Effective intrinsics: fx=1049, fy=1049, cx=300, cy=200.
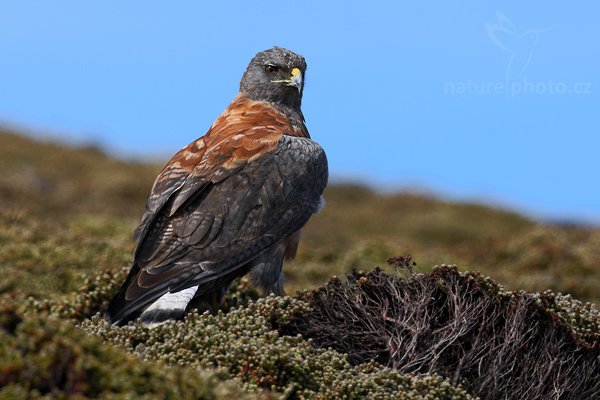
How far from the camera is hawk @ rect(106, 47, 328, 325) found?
8.20 m

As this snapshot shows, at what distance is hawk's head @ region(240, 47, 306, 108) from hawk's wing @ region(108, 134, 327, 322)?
1.27 meters

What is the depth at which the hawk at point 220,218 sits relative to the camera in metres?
8.20

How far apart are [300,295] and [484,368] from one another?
1553mm

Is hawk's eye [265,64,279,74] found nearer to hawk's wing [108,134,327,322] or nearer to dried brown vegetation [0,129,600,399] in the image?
hawk's wing [108,134,327,322]

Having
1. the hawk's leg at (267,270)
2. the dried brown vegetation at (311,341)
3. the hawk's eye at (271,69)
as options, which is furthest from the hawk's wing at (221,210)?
the hawk's eye at (271,69)

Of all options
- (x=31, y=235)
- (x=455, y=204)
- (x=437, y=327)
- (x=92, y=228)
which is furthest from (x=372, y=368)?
(x=455, y=204)

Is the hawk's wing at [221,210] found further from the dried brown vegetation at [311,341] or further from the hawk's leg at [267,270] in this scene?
the dried brown vegetation at [311,341]

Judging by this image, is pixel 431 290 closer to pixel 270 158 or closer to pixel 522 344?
pixel 522 344

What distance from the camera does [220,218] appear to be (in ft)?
28.5

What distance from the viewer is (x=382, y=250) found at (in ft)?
57.4

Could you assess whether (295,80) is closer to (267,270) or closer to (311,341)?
(267,270)

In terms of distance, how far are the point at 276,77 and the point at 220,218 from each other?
2.48 metres

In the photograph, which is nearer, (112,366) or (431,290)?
(112,366)

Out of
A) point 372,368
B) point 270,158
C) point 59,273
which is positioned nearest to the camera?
point 372,368
